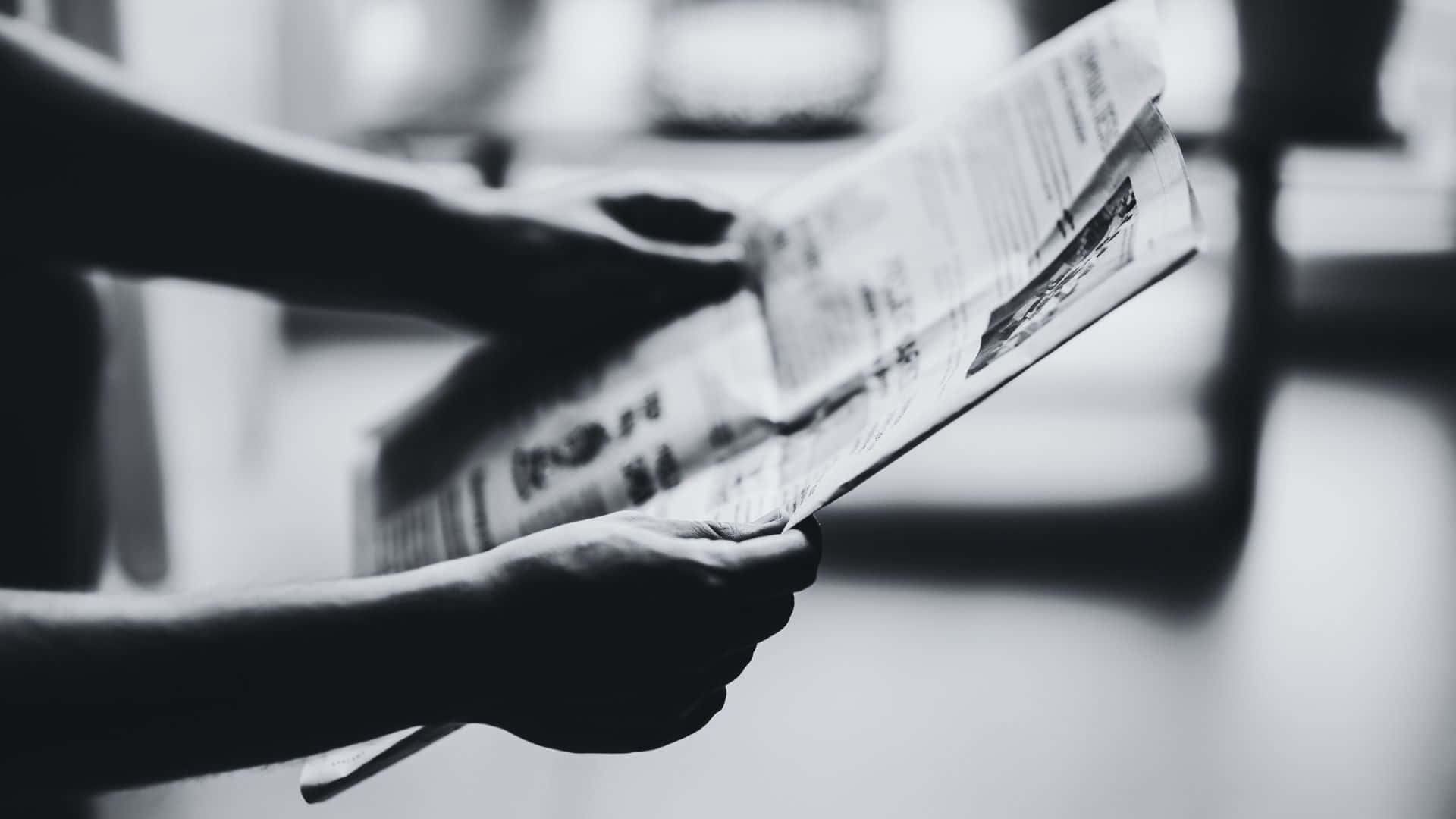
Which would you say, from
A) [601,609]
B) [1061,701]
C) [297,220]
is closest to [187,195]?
[297,220]

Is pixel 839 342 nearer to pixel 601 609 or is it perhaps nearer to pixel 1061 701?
pixel 601 609

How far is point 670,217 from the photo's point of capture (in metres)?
0.56

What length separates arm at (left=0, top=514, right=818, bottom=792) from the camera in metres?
0.31

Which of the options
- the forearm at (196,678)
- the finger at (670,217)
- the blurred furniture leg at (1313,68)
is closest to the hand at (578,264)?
the finger at (670,217)

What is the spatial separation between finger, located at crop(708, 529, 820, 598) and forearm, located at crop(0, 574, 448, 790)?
0.32 ft

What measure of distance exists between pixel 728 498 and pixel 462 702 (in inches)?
5.1

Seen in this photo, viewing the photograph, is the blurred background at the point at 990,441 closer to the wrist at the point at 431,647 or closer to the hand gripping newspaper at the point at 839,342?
the hand gripping newspaper at the point at 839,342

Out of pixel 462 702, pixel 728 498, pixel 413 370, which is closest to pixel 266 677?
pixel 462 702

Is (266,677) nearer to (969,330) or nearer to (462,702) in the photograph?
(462,702)

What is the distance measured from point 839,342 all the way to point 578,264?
14cm

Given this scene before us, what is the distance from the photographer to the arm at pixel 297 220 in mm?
474

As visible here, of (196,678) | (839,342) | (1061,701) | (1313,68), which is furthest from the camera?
(1313,68)

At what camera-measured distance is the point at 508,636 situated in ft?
1.14

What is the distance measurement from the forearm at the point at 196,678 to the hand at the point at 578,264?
0.72 feet
